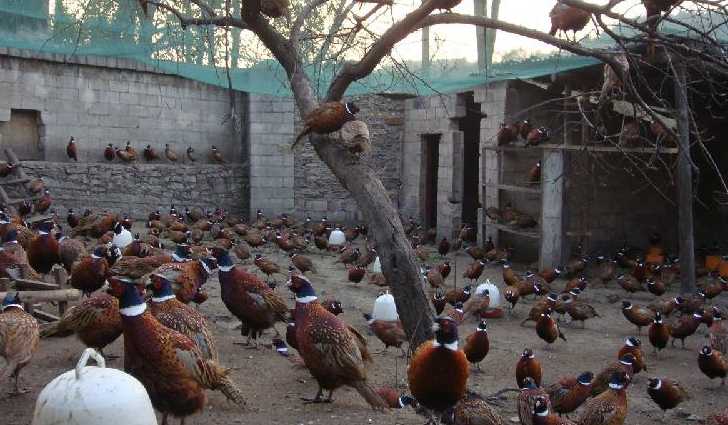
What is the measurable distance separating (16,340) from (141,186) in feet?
41.5

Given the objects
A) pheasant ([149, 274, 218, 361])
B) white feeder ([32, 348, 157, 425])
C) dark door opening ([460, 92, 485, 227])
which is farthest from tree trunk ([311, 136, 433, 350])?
dark door opening ([460, 92, 485, 227])

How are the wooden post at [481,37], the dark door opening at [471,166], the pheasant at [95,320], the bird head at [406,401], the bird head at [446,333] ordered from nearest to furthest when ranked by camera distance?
the bird head at [446,333]
the pheasant at [95,320]
the bird head at [406,401]
the wooden post at [481,37]
the dark door opening at [471,166]

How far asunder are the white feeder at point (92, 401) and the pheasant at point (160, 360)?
1379 mm

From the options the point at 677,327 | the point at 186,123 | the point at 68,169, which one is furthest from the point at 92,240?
the point at 677,327

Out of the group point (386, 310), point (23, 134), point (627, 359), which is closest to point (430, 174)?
point (23, 134)

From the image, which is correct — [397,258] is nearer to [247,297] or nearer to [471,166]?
[247,297]

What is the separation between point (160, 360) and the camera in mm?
4102

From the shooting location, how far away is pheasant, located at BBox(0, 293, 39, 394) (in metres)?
4.79

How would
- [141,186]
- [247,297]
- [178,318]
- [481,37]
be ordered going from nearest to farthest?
[178,318]
[247,297]
[141,186]
[481,37]

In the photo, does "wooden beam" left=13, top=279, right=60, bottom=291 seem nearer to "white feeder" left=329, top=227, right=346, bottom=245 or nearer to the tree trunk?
the tree trunk

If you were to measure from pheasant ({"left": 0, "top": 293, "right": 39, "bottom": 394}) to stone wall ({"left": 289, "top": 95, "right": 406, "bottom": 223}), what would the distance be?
44.5 ft

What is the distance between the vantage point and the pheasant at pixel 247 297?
6.66 meters

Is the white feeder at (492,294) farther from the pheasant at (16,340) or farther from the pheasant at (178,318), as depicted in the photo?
the pheasant at (16,340)

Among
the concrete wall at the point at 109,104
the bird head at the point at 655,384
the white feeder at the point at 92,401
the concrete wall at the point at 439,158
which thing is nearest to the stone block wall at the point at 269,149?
the concrete wall at the point at 109,104
